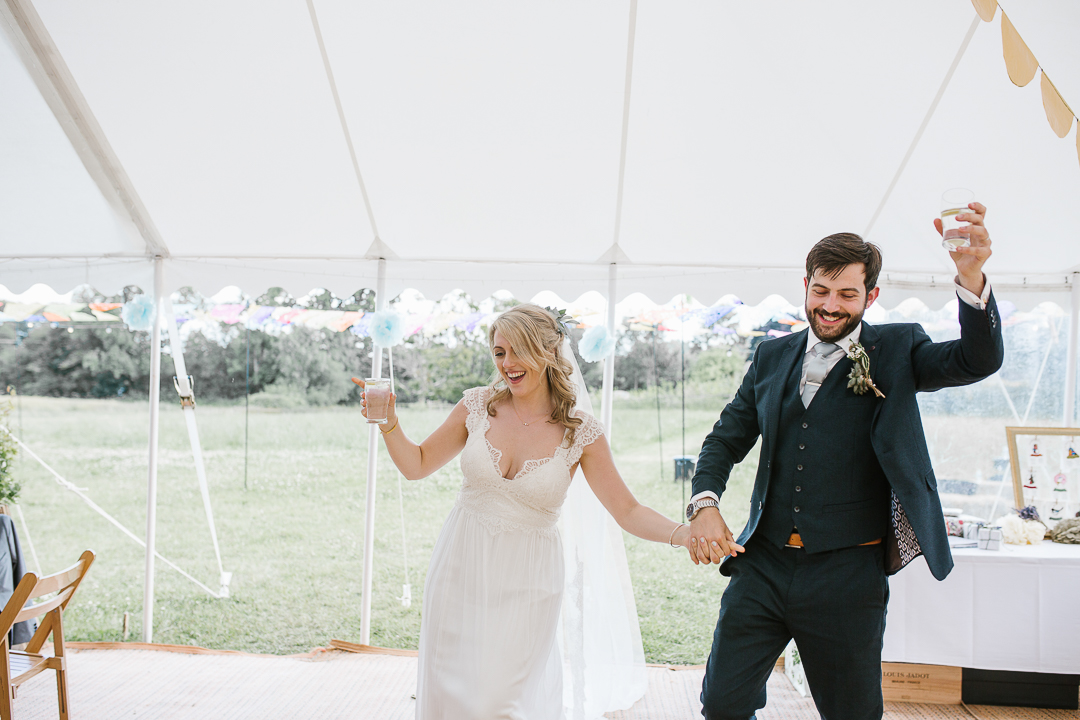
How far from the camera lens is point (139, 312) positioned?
3.96 meters

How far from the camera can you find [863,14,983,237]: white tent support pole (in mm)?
3053

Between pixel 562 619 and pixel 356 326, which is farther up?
pixel 356 326

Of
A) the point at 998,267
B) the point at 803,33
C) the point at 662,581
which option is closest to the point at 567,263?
the point at 803,33

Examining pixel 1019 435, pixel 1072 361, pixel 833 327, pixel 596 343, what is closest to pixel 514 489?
pixel 833 327

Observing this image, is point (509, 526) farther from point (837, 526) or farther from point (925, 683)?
point (925, 683)

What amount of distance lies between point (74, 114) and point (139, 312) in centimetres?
106

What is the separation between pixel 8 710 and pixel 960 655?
389cm

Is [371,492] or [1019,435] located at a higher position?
[1019,435]

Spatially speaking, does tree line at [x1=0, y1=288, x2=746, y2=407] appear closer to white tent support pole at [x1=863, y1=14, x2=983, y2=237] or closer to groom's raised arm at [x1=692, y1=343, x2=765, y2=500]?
white tent support pole at [x1=863, y1=14, x2=983, y2=237]

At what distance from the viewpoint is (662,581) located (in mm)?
7055

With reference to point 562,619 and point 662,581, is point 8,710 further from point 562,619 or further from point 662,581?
point 662,581

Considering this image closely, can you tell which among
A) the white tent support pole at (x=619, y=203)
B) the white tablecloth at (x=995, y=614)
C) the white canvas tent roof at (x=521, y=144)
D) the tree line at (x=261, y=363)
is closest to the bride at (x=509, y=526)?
the white tent support pole at (x=619, y=203)

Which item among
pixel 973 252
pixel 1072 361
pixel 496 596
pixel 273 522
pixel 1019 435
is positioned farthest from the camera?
pixel 273 522

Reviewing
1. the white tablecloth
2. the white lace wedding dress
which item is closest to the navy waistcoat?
the white lace wedding dress
